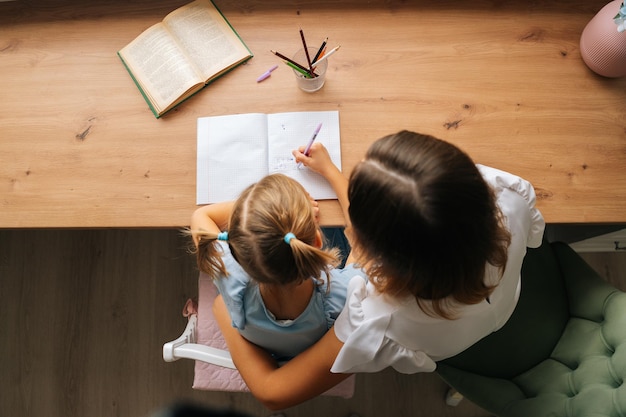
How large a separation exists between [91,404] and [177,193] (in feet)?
3.55

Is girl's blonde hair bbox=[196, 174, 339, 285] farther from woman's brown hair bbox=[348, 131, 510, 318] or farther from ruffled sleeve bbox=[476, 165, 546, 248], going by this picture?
ruffled sleeve bbox=[476, 165, 546, 248]

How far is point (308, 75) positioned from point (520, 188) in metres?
0.52

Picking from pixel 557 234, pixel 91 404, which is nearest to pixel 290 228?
pixel 557 234

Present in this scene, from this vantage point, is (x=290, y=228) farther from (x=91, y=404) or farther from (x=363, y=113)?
(x=91, y=404)

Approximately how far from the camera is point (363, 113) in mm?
1058

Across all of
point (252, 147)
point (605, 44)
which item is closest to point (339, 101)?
point (252, 147)

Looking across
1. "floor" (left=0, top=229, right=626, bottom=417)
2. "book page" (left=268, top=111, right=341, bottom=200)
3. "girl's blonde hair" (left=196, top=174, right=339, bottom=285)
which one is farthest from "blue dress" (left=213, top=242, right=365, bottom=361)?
"floor" (left=0, top=229, right=626, bottom=417)

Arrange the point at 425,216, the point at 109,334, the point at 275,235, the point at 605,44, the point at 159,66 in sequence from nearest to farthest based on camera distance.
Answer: the point at 425,216
the point at 275,235
the point at 605,44
the point at 159,66
the point at 109,334

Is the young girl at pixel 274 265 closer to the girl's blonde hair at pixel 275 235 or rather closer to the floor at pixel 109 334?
the girl's blonde hair at pixel 275 235

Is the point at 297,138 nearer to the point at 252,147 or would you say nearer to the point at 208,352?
the point at 252,147

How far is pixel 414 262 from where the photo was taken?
69cm

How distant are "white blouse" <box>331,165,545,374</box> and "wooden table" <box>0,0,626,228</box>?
0.46ft

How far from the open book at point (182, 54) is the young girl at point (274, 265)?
310mm

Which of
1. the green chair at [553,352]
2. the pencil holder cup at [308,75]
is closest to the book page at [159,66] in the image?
the pencil holder cup at [308,75]
